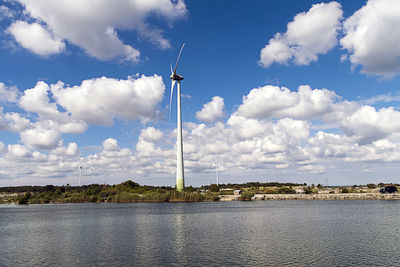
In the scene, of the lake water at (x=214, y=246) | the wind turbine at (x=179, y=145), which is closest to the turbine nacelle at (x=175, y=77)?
the wind turbine at (x=179, y=145)

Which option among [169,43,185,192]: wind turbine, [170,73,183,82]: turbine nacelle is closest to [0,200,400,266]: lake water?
[169,43,185,192]: wind turbine

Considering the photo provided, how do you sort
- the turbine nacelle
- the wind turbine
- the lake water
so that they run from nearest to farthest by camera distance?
the lake water < the wind turbine < the turbine nacelle

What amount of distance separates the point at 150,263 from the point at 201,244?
13959 millimetres

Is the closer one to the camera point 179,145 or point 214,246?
point 214,246

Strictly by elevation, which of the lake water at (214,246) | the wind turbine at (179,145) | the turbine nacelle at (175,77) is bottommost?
the lake water at (214,246)

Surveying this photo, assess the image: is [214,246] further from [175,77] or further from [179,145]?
[175,77]

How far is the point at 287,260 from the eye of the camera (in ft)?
132

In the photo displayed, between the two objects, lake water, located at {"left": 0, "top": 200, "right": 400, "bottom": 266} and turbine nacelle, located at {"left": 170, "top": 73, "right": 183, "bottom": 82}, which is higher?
turbine nacelle, located at {"left": 170, "top": 73, "right": 183, "bottom": 82}

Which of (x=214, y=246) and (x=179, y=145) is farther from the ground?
(x=179, y=145)

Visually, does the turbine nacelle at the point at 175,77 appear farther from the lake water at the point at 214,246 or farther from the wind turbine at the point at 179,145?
the lake water at the point at 214,246

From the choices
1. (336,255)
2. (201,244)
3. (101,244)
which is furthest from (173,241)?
(336,255)

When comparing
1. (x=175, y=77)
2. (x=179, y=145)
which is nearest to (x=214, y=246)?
(x=179, y=145)

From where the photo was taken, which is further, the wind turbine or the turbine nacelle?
the turbine nacelle

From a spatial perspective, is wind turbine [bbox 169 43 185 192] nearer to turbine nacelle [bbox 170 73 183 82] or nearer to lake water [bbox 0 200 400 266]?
turbine nacelle [bbox 170 73 183 82]
